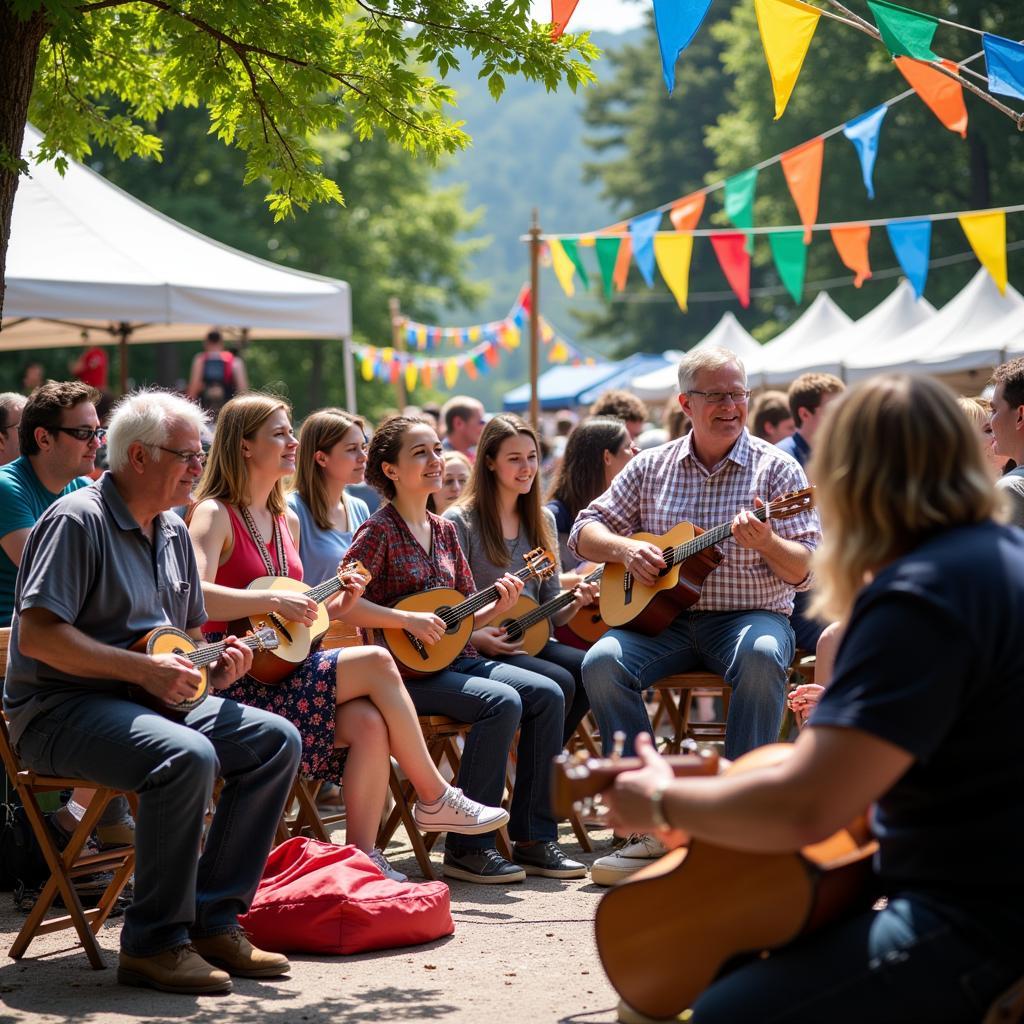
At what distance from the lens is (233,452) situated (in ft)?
17.1

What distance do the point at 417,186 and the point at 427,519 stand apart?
98.4 ft

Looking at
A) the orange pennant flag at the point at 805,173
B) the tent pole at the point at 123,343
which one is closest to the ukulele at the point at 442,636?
the orange pennant flag at the point at 805,173

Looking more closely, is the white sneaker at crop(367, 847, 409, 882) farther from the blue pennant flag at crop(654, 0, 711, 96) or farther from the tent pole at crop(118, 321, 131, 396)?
the tent pole at crop(118, 321, 131, 396)

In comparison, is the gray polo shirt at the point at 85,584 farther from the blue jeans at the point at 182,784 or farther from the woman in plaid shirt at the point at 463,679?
the woman in plaid shirt at the point at 463,679

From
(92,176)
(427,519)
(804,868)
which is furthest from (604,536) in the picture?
(92,176)

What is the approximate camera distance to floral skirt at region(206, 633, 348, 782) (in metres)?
4.89

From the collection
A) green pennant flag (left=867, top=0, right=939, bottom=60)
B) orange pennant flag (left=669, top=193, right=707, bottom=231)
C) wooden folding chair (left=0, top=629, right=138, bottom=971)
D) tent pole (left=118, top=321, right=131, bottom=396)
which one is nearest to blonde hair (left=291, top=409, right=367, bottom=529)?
wooden folding chair (left=0, top=629, right=138, bottom=971)

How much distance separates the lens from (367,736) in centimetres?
496

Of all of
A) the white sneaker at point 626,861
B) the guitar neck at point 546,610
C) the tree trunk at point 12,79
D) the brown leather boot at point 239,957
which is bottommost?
the white sneaker at point 626,861

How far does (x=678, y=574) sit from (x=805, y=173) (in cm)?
531

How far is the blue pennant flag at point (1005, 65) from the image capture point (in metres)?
6.01

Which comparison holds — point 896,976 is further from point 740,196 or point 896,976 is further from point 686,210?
point 686,210

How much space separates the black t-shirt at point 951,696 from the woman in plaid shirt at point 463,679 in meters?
3.13

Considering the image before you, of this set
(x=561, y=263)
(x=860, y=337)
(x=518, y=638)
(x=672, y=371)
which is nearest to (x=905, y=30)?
(x=518, y=638)
